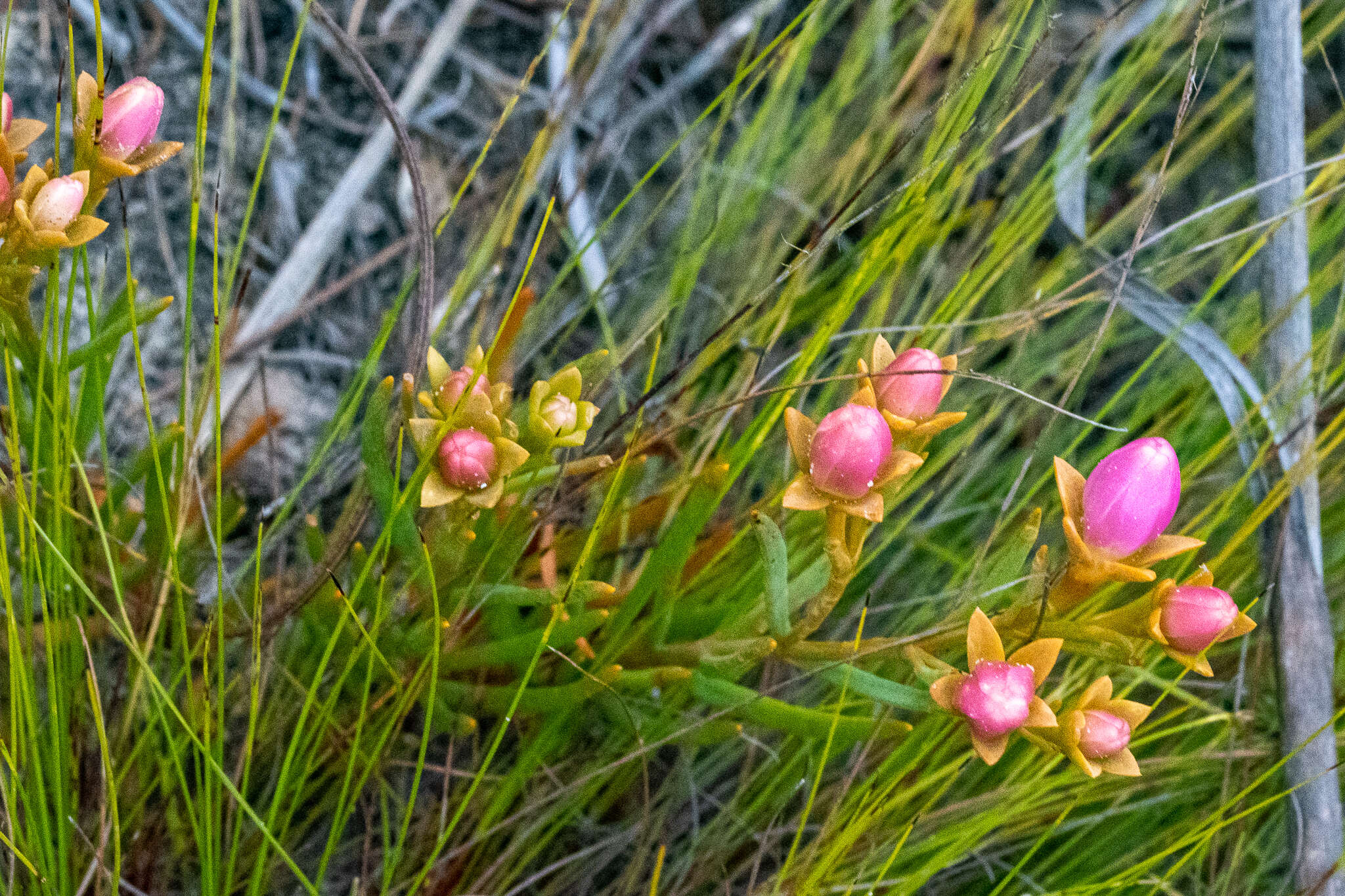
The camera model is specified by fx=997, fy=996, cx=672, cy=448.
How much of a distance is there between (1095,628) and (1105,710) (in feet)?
0.19

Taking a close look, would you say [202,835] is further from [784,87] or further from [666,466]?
[784,87]

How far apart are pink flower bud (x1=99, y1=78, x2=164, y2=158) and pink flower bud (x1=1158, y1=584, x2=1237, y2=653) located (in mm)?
753

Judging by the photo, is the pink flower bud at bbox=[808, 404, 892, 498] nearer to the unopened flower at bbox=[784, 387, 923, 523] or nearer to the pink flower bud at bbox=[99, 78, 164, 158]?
the unopened flower at bbox=[784, 387, 923, 523]

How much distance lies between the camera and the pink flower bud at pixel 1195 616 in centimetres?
64

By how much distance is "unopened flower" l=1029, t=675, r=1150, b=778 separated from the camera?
2.15 ft

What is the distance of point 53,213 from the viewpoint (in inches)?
25.1

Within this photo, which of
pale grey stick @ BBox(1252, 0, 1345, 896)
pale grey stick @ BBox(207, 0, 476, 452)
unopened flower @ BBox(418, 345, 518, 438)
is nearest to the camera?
unopened flower @ BBox(418, 345, 518, 438)

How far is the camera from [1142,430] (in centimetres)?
122

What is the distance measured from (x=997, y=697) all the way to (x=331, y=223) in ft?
3.31

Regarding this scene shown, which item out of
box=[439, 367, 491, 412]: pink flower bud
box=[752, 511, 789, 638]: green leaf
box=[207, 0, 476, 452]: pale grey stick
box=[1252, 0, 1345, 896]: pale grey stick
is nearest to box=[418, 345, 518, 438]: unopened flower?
box=[439, 367, 491, 412]: pink flower bud

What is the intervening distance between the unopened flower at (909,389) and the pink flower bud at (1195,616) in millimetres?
188

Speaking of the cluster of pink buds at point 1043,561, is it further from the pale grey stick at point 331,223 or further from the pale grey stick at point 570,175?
the pale grey stick at point 331,223

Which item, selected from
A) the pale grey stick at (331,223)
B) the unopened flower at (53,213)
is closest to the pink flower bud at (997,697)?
→ the unopened flower at (53,213)

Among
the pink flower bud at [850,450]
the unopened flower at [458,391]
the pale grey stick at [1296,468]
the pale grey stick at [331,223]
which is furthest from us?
the pale grey stick at [331,223]
